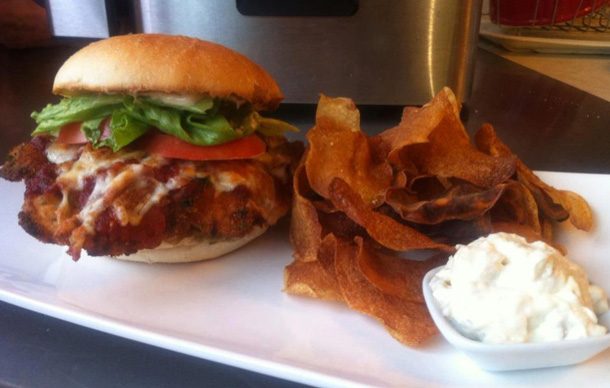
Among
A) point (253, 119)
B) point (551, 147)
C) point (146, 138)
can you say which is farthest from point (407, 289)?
point (551, 147)

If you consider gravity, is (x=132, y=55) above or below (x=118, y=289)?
above

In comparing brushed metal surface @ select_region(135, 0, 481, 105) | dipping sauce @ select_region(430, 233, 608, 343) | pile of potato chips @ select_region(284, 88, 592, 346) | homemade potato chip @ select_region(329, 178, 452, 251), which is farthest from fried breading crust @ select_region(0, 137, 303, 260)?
brushed metal surface @ select_region(135, 0, 481, 105)

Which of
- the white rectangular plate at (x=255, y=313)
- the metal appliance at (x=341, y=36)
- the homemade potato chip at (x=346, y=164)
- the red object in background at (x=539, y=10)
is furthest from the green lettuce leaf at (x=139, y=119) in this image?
the red object in background at (x=539, y=10)

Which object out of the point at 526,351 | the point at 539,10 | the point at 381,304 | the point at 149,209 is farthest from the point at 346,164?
the point at 539,10

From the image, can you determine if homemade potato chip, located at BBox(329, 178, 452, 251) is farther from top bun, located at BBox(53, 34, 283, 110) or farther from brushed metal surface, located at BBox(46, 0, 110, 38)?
brushed metal surface, located at BBox(46, 0, 110, 38)

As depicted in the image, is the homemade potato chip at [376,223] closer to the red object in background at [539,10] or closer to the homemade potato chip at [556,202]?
the homemade potato chip at [556,202]

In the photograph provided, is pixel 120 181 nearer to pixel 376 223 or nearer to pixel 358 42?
pixel 376 223

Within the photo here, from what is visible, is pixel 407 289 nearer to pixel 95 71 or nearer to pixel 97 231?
pixel 97 231
